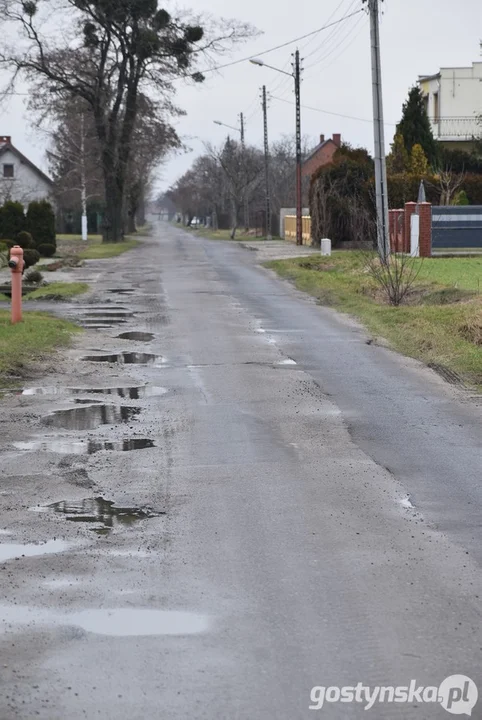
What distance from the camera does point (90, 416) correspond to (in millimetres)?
10625

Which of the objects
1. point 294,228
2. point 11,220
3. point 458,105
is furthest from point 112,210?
point 458,105

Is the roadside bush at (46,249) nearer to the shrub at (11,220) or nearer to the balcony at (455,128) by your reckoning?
the shrub at (11,220)

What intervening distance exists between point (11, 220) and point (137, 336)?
30858mm

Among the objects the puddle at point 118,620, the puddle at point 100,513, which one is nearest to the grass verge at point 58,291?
the puddle at point 100,513

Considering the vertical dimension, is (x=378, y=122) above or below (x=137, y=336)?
above

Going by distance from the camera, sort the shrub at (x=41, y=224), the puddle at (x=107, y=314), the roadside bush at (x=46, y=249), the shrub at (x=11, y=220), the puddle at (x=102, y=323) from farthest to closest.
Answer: the shrub at (x=11, y=220), the shrub at (x=41, y=224), the roadside bush at (x=46, y=249), the puddle at (x=107, y=314), the puddle at (x=102, y=323)

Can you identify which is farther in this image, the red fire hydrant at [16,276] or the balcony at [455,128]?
the balcony at [455,128]

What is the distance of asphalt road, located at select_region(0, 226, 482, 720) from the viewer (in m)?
4.60

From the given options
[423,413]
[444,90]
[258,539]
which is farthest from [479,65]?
[258,539]

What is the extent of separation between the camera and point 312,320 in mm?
19922

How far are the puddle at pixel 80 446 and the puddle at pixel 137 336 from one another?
7433mm

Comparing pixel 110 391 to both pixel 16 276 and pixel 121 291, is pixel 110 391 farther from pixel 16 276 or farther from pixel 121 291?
pixel 121 291

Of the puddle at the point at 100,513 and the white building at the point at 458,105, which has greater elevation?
the white building at the point at 458,105

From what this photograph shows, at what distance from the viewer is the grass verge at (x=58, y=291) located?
24078 mm
